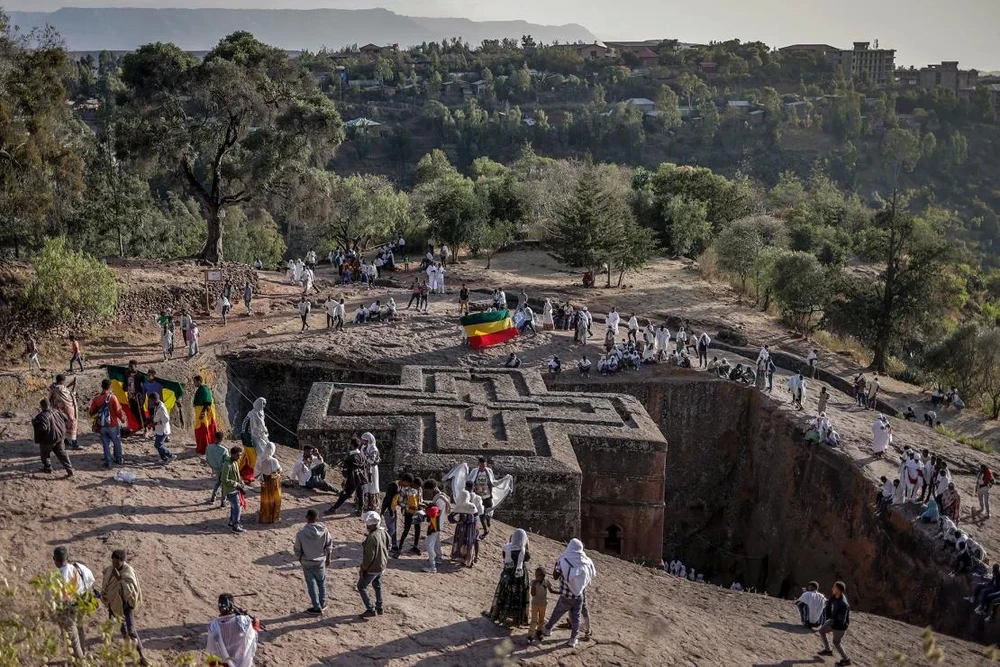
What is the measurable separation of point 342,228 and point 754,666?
36.5 meters

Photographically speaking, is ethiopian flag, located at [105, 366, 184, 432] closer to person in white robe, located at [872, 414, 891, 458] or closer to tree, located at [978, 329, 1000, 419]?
person in white robe, located at [872, 414, 891, 458]

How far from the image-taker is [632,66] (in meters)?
133

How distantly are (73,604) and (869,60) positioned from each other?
494 ft

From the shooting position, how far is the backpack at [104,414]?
12922mm

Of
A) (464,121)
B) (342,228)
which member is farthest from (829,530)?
(464,121)

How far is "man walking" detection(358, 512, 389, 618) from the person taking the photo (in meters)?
9.89

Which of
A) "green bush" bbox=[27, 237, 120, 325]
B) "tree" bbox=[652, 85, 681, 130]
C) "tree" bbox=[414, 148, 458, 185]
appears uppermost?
"tree" bbox=[652, 85, 681, 130]

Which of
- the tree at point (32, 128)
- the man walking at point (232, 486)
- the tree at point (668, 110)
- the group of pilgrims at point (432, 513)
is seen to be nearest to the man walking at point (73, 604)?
the group of pilgrims at point (432, 513)

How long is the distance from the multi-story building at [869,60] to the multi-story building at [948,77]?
30.0 ft

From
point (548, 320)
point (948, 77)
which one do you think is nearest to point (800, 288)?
point (548, 320)

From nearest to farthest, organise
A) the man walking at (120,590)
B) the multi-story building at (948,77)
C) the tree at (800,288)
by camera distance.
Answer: the man walking at (120,590), the tree at (800,288), the multi-story building at (948,77)

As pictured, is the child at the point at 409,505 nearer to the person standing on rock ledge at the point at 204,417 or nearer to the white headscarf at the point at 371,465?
the white headscarf at the point at 371,465

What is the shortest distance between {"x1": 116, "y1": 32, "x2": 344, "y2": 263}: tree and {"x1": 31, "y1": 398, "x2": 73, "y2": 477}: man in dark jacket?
1807cm

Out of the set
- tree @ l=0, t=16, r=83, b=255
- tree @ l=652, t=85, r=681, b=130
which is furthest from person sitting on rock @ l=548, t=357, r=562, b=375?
tree @ l=652, t=85, r=681, b=130
